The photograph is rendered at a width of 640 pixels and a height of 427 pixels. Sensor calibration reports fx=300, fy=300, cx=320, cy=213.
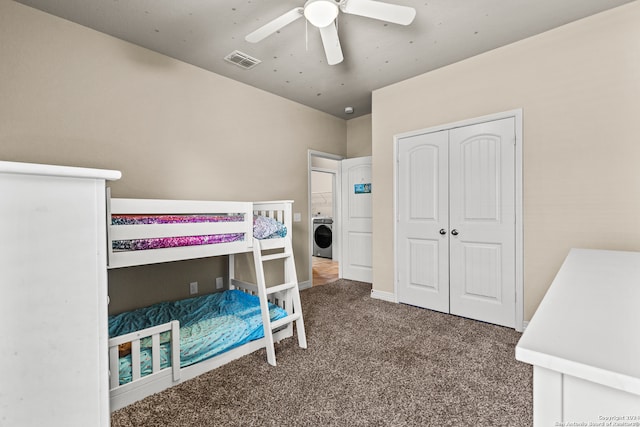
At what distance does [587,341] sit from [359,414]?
133 centimetres

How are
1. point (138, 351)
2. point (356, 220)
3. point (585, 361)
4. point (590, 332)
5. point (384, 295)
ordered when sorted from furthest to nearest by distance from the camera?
point (356, 220), point (384, 295), point (138, 351), point (590, 332), point (585, 361)

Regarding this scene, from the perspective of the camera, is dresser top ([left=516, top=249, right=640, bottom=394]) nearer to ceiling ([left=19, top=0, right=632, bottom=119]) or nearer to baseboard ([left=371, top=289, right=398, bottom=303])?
ceiling ([left=19, top=0, right=632, bottom=119])

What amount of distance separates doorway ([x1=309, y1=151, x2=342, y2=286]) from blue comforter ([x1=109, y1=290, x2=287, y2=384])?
176cm

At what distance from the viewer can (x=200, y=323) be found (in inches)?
89.0

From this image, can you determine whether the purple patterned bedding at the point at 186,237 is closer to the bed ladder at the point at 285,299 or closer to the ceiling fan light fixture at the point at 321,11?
the bed ladder at the point at 285,299

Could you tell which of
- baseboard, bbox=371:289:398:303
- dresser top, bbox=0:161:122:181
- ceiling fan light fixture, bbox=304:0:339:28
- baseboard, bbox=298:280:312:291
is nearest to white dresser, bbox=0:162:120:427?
dresser top, bbox=0:161:122:181

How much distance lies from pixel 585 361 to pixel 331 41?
2.05 metres

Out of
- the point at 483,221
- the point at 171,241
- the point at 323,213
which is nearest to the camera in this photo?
the point at 171,241

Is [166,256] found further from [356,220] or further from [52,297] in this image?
[356,220]

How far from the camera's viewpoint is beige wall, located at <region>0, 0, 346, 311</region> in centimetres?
209

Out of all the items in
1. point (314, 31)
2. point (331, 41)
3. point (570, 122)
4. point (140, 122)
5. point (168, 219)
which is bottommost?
point (168, 219)

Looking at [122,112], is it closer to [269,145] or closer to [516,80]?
[269,145]

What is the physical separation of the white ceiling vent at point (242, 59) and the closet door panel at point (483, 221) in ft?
6.74

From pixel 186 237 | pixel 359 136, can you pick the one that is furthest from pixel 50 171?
pixel 359 136
